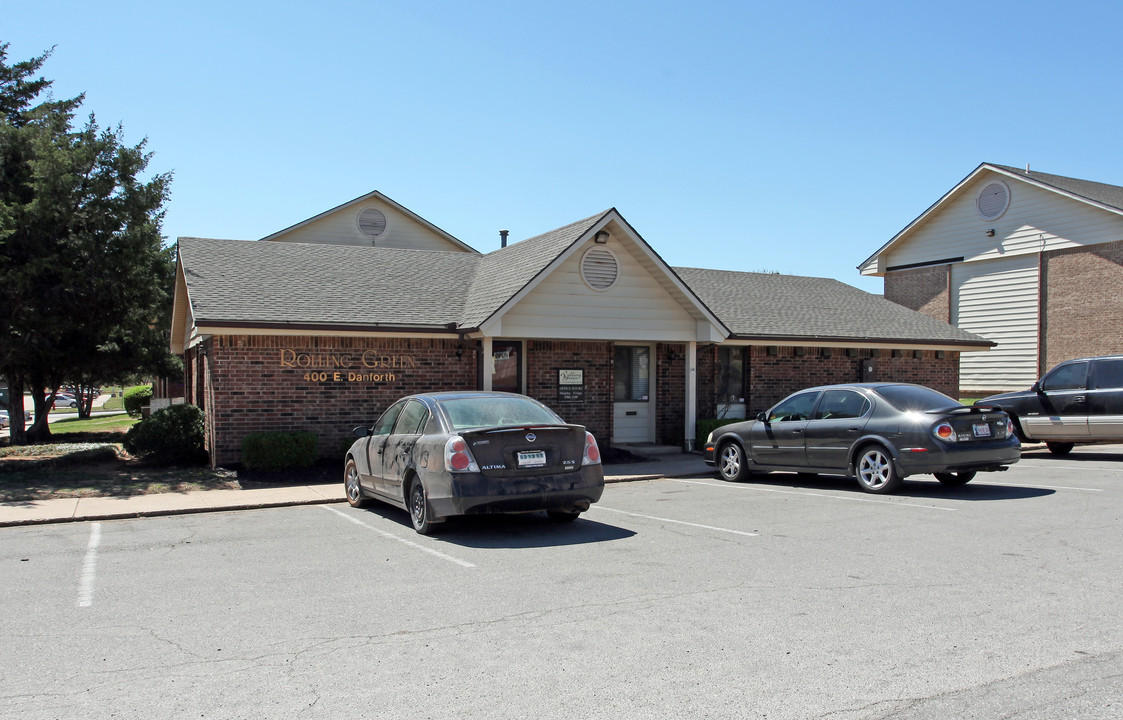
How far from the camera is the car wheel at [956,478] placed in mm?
12047

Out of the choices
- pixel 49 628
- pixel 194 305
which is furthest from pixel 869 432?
pixel 194 305

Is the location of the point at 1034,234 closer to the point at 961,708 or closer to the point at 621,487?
the point at 621,487

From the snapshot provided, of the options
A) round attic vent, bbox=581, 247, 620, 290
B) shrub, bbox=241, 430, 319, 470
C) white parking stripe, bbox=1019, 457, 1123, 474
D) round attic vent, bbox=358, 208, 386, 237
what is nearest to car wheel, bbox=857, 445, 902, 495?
white parking stripe, bbox=1019, 457, 1123, 474

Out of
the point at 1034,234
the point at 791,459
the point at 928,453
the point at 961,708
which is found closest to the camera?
→ the point at 961,708

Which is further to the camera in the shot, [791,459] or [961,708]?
[791,459]

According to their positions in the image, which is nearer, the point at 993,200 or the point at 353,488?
the point at 353,488

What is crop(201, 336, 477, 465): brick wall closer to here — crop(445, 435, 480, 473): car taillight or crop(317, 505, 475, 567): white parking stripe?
crop(317, 505, 475, 567): white parking stripe

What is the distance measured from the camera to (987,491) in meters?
11.5

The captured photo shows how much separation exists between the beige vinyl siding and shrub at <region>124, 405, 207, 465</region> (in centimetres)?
2433

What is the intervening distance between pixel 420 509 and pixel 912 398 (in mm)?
6648

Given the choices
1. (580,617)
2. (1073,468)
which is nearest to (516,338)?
(1073,468)

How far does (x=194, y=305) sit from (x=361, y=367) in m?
2.84

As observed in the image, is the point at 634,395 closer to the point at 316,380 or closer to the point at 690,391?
the point at 690,391

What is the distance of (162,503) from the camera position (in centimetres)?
1140
